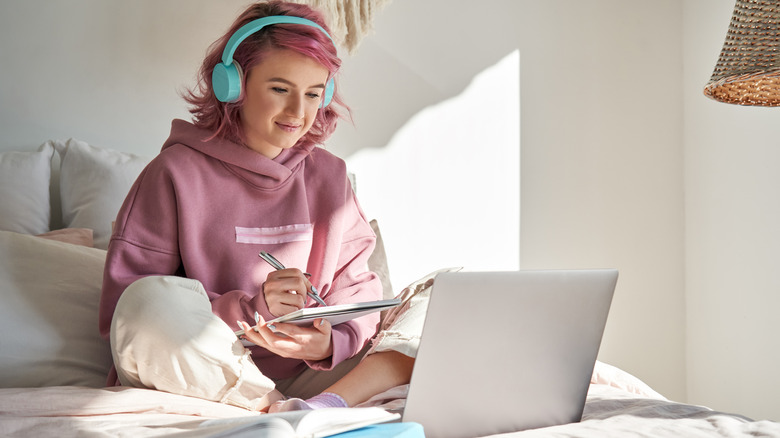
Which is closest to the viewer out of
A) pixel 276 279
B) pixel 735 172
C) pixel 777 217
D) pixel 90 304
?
pixel 276 279

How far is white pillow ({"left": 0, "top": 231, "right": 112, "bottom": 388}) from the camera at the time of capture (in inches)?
52.1

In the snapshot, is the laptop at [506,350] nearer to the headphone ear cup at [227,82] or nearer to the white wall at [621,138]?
the headphone ear cup at [227,82]

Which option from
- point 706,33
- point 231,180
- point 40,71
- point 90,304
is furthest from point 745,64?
point 40,71

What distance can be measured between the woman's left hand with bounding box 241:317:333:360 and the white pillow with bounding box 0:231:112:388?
0.36m

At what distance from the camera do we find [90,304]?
57.4 inches

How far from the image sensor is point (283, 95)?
151 cm

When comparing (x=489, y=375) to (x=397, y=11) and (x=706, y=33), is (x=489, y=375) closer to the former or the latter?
(x=397, y=11)

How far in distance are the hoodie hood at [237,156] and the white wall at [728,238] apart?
163cm

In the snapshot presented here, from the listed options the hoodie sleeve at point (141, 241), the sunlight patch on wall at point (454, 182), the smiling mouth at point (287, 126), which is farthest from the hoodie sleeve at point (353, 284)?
the sunlight patch on wall at point (454, 182)

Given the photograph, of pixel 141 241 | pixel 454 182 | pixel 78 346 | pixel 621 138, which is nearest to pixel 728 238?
pixel 621 138

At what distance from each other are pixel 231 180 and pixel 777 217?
174 cm

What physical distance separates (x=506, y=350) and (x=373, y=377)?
336 millimetres

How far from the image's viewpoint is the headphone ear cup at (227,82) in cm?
150

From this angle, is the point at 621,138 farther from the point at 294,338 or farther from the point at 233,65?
the point at 294,338
